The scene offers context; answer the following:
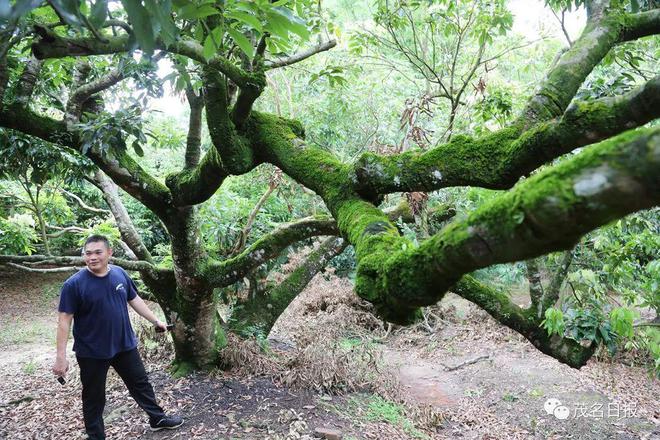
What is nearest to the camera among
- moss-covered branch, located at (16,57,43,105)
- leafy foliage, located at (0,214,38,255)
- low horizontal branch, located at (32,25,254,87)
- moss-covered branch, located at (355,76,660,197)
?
moss-covered branch, located at (355,76,660,197)

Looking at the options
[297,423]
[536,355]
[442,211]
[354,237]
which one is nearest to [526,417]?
[536,355]

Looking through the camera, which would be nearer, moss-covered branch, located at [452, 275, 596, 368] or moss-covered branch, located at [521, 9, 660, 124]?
moss-covered branch, located at [521, 9, 660, 124]

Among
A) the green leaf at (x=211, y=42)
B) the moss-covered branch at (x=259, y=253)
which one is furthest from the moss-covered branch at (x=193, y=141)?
the green leaf at (x=211, y=42)

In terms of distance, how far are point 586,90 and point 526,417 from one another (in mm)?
4593

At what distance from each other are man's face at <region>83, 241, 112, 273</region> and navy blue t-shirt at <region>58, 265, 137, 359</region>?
11 cm

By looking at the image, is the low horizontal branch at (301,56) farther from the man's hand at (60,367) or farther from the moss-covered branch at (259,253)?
the man's hand at (60,367)

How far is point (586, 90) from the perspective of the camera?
3.92m

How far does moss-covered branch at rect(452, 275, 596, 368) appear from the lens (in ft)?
13.4

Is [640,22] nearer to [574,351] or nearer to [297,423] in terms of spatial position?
[574,351]

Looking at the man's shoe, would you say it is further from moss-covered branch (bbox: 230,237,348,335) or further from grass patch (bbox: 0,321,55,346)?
grass patch (bbox: 0,321,55,346)

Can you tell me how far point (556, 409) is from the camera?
6422 millimetres

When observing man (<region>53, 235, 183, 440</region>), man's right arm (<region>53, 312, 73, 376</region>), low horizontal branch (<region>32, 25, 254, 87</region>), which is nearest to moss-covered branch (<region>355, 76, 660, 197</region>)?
low horizontal branch (<region>32, 25, 254, 87</region>)

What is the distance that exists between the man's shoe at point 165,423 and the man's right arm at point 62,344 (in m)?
1.02

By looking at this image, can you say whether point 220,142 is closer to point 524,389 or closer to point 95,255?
point 95,255
